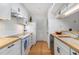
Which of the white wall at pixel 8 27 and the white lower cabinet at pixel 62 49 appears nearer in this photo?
the white lower cabinet at pixel 62 49

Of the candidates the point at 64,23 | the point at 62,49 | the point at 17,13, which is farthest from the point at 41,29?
the point at 62,49

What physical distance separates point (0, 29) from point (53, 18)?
347cm

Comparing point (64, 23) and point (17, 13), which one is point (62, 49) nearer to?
point (17, 13)

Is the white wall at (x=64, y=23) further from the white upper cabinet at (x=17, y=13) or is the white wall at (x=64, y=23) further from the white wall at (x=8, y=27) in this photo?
the white wall at (x=8, y=27)

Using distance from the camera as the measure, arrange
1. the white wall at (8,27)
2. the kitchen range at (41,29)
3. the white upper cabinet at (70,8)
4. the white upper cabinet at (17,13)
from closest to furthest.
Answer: the kitchen range at (41,29)
the white upper cabinet at (70,8)
the white wall at (8,27)
the white upper cabinet at (17,13)

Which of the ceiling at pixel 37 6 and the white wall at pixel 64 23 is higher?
the ceiling at pixel 37 6

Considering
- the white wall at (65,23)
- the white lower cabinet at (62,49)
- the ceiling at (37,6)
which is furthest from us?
the white wall at (65,23)

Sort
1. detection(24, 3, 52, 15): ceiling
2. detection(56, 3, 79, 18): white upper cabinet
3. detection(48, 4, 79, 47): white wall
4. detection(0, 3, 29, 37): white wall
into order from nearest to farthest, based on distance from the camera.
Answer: detection(56, 3, 79, 18): white upper cabinet, detection(0, 3, 29, 37): white wall, detection(24, 3, 52, 15): ceiling, detection(48, 4, 79, 47): white wall

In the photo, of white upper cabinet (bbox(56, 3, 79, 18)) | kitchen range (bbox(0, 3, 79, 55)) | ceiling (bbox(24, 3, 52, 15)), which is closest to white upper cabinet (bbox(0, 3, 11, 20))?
kitchen range (bbox(0, 3, 79, 55))

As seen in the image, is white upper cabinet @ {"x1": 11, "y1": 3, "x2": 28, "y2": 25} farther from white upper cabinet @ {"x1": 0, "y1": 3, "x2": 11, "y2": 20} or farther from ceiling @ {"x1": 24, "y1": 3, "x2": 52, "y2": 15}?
white upper cabinet @ {"x1": 0, "y1": 3, "x2": 11, "y2": 20}

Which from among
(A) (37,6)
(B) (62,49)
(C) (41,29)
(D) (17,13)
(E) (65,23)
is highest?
(A) (37,6)

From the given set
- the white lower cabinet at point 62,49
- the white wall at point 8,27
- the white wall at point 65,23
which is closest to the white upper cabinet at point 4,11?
the white wall at point 8,27

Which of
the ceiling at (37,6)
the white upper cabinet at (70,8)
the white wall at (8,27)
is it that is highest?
the ceiling at (37,6)

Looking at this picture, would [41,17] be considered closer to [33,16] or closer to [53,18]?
[33,16]
